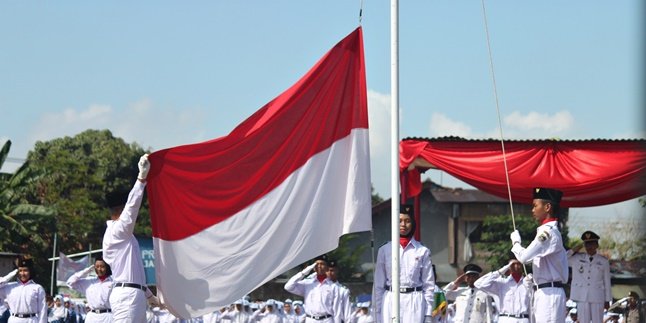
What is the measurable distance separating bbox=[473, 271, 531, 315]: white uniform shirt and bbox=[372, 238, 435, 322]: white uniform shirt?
5.44 m

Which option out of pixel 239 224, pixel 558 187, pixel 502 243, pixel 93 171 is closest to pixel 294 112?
pixel 239 224

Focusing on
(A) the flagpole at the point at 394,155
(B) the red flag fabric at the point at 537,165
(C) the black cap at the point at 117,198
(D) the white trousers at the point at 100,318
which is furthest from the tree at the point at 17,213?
(A) the flagpole at the point at 394,155

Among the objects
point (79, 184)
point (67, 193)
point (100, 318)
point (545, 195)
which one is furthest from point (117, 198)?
point (79, 184)

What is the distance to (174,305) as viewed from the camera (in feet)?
33.5

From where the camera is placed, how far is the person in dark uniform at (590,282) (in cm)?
1489

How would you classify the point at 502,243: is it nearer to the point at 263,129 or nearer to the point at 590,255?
the point at 590,255

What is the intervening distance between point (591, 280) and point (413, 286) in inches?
157

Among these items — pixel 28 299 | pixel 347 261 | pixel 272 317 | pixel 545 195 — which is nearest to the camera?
pixel 545 195

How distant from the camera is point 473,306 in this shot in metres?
18.5

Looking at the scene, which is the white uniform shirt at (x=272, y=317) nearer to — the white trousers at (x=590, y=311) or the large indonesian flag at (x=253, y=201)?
the white trousers at (x=590, y=311)

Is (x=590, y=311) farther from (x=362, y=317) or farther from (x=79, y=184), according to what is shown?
(x=79, y=184)

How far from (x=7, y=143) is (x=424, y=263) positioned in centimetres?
2633

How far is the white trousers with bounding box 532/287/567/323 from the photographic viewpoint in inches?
473

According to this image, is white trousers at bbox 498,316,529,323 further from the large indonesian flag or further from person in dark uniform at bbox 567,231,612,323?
the large indonesian flag
